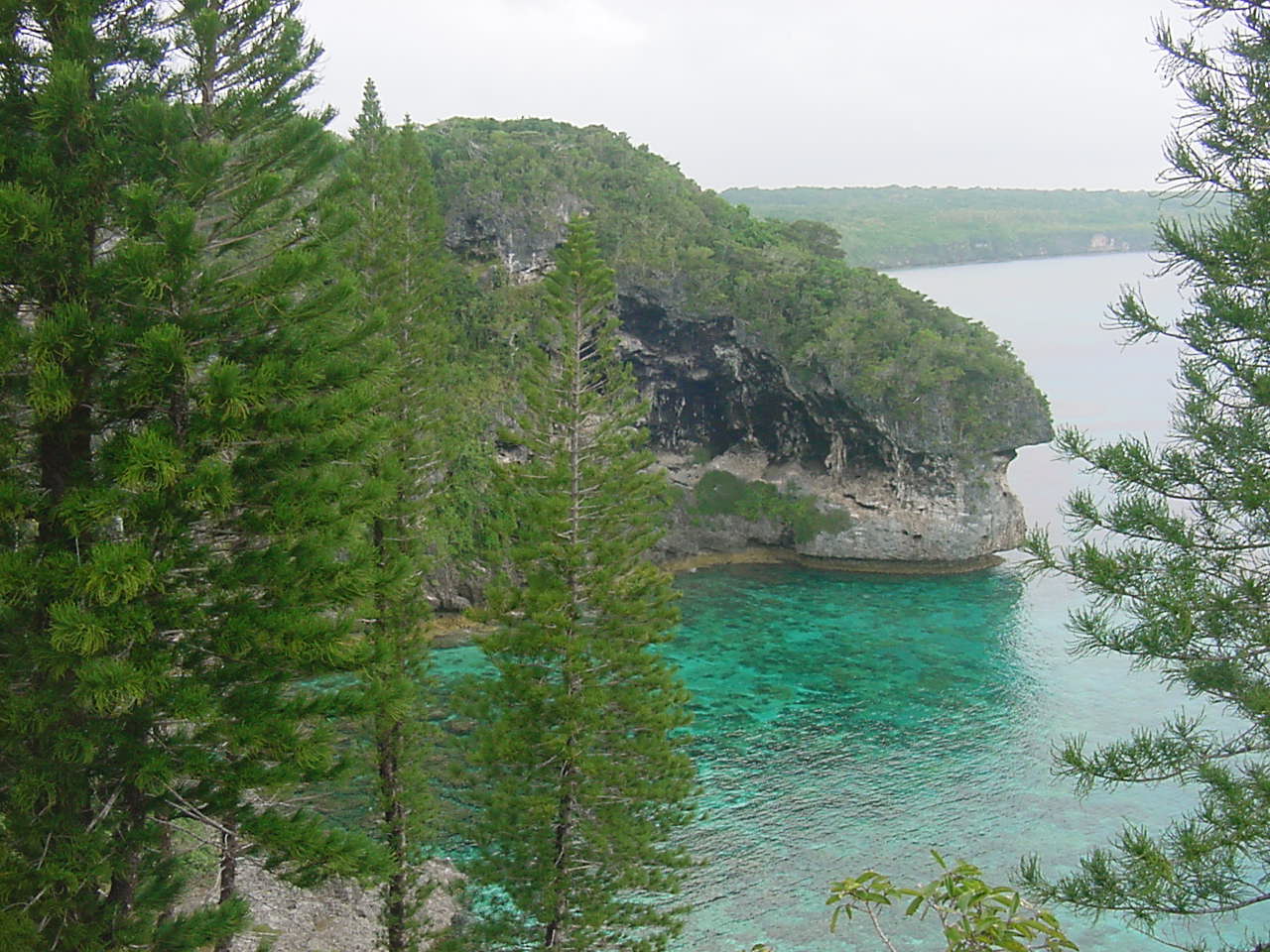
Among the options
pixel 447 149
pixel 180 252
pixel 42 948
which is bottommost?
pixel 42 948

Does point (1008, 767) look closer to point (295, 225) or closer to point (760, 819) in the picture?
point (760, 819)

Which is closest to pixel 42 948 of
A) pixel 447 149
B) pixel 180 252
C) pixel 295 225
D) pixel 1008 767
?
pixel 180 252

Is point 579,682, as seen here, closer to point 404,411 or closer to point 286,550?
point 404,411

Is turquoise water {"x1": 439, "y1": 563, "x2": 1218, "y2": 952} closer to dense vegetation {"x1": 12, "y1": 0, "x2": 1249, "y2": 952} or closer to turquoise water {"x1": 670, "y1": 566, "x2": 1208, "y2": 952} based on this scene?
turquoise water {"x1": 670, "y1": 566, "x2": 1208, "y2": 952}

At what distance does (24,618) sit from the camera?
643 centimetres

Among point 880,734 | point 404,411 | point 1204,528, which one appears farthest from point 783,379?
point 1204,528

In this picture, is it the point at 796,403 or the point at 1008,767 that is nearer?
the point at 1008,767

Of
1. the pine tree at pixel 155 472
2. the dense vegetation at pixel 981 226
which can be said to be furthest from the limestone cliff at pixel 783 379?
the dense vegetation at pixel 981 226

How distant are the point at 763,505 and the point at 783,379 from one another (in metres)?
5.03

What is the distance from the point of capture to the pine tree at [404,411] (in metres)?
12.7

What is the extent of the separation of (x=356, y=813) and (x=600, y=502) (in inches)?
325

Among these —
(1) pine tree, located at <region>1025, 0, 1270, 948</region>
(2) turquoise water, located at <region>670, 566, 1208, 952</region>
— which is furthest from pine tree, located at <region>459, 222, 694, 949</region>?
(1) pine tree, located at <region>1025, 0, 1270, 948</region>

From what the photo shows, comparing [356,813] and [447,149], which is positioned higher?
[447,149]

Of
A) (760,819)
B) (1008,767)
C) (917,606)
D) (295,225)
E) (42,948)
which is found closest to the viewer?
(42,948)
